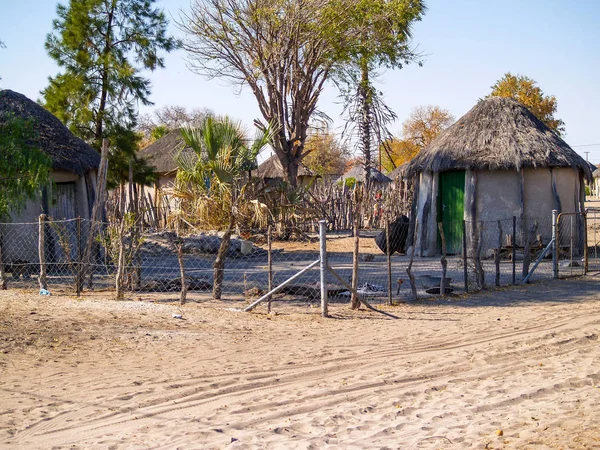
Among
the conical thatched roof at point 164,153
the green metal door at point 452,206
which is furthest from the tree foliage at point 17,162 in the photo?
the conical thatched roof at point 164,153

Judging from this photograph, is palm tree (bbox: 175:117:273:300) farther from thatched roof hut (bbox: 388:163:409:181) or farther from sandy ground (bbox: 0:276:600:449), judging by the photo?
thatched roof hut (bbox: 388:163:409:181)

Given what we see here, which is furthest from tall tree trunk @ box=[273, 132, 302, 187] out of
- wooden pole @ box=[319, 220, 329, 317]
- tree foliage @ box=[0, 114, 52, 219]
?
wooden pole @ box=[319, 220, 329, 317]

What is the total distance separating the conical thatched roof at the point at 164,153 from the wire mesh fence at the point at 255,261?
10.1 meters

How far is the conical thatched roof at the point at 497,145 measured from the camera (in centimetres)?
1705

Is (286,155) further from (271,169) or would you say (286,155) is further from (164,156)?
(271,169)

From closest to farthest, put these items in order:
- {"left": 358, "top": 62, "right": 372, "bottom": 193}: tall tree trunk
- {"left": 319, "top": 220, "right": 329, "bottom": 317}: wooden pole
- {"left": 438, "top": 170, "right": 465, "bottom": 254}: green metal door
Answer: {"left": 319, "top": 220, "right": 329, "bottom": 317}: wooden pole < {"left": 438, "top": 170, "right": 465, "bottom": 254}: green metal door < {"left": 358, "top": 62, "right": 372, "bottom": 193}: tall tree trunk

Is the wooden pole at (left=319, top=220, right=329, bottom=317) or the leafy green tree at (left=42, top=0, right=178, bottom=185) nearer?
the wooden pole at (left=319, top=220, right=329, bottom=317)

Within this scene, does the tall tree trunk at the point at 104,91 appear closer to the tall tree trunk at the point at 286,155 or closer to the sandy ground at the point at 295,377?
the tall tree trunk at the point at 286,155

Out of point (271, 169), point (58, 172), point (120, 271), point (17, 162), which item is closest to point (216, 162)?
point (120, 271)

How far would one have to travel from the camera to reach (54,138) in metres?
15.5

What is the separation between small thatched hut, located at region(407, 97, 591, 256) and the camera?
17203 millimetres

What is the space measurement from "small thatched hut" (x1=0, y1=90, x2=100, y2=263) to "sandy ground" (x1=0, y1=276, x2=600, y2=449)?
5525 millimetres

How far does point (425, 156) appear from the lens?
1845cm

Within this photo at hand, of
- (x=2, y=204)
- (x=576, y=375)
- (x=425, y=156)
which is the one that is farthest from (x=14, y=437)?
(x=425, y=156)
